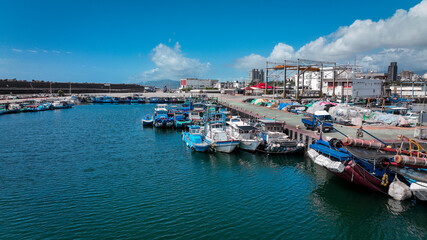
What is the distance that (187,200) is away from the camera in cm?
1817

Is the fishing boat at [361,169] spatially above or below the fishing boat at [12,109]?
below

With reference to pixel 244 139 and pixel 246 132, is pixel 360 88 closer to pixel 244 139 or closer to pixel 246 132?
pixel 246 132

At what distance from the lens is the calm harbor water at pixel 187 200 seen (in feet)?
47.8

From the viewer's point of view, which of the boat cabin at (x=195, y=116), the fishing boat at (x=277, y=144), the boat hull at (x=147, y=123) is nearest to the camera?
the fishing boat at (x=277, y=144)

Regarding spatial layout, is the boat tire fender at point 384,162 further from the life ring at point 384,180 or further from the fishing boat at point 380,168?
the life ring at point 384,180

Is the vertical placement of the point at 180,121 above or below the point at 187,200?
above

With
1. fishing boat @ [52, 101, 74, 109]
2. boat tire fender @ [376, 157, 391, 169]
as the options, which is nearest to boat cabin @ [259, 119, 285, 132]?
boat tire fender @ [376, 157, 391, 169]

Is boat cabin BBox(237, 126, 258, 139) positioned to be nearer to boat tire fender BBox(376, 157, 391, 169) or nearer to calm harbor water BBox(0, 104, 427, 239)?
calm harbor water BBox(0, 104, 427, 239)

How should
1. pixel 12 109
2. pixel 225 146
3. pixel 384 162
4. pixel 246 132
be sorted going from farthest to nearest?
1. pixel 12 109
2. pixel 246 132
3. pixel 225 146
4. pixel 384 162

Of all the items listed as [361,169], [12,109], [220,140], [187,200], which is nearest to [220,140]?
[220,140]

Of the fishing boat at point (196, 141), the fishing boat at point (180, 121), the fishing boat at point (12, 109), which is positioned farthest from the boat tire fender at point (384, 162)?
the fishing boat at point (12, 109)

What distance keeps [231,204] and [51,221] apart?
34.5 ft

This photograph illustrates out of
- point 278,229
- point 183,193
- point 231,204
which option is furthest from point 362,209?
point 183,193

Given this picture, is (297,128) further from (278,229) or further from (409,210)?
(278,229)
